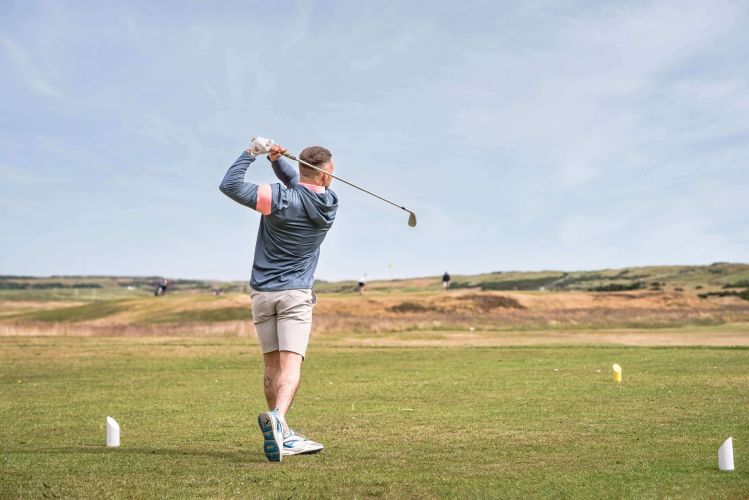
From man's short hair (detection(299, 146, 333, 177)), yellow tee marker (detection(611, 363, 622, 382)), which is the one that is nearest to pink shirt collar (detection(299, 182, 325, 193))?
man's short hair (detection(299, 146, 333, 177))

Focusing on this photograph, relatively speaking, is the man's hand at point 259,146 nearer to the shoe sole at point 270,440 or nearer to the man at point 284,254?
the man at point 284,254

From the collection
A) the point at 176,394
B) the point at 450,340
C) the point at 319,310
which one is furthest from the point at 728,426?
the point at 319,310

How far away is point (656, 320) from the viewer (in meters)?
53.5

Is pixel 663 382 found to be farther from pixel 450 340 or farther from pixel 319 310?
pixel 319 310

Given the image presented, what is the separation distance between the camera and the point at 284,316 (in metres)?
8.58

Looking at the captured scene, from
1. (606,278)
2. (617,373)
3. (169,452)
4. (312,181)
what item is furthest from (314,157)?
(606,278)

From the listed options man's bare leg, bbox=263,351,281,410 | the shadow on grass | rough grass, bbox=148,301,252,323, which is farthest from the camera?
rough grass, bbox=148,301,252,323

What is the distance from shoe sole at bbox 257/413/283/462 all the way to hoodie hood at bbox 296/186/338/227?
6.44ft

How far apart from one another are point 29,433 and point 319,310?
52762 millimetres

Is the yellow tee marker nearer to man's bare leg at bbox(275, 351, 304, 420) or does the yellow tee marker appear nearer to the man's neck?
man's bare leg at bbox(275, 351, 304, 420)

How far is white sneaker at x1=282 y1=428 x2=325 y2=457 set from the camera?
8203 millimetres

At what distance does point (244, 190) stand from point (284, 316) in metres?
1.28

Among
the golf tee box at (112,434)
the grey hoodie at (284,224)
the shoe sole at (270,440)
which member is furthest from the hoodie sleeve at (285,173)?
the golf tee box at (112,434)

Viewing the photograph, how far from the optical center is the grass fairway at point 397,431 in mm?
6672
